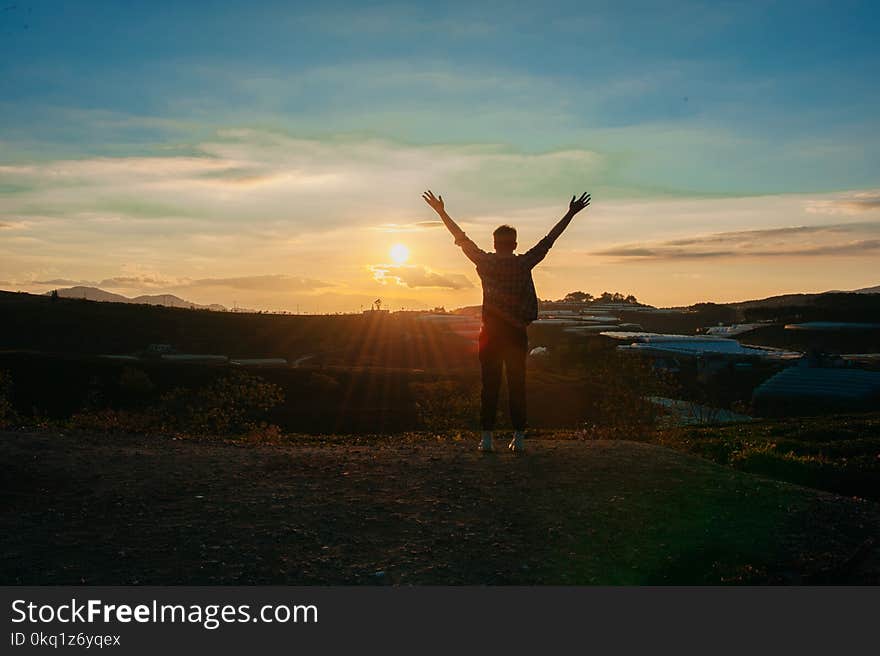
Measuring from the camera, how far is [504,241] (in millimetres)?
9758

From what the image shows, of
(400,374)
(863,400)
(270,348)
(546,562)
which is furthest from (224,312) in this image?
(546,562)

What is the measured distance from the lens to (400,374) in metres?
47.2

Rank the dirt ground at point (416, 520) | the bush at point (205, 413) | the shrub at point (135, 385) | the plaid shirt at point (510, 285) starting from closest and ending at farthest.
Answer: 1. the dirt ground at point (416, 520)
2. the plaid shirt at point (510, 285)
3. the bush at point (205, 413)
4. the shrub at point (135, 385)

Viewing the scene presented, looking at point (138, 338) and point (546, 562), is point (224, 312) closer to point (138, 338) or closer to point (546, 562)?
point (138, 338)

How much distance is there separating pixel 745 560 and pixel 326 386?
3709cm

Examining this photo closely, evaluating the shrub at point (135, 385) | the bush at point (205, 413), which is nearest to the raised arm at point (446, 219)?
the bush at point (205, 413)

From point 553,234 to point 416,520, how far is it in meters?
4.29

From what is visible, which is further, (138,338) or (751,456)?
(138,338)

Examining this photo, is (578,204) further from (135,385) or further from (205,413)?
(135,385)

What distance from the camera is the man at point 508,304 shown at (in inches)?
377

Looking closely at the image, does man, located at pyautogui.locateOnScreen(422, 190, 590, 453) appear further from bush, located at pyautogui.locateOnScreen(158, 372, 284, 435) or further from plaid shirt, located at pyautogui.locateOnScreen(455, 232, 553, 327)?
bush, located at pyautogui.locateOnScreen(158, 372, 284, 435)

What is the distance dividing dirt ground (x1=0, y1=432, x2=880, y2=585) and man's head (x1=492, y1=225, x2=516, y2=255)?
2476 millimetres

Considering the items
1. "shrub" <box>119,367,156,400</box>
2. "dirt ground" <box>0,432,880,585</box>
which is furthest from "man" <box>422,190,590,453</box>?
"shrub" <box>119,367,156,400</box>

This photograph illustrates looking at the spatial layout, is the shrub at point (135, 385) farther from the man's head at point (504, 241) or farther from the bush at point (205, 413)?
the man's head at point (504, 241)
